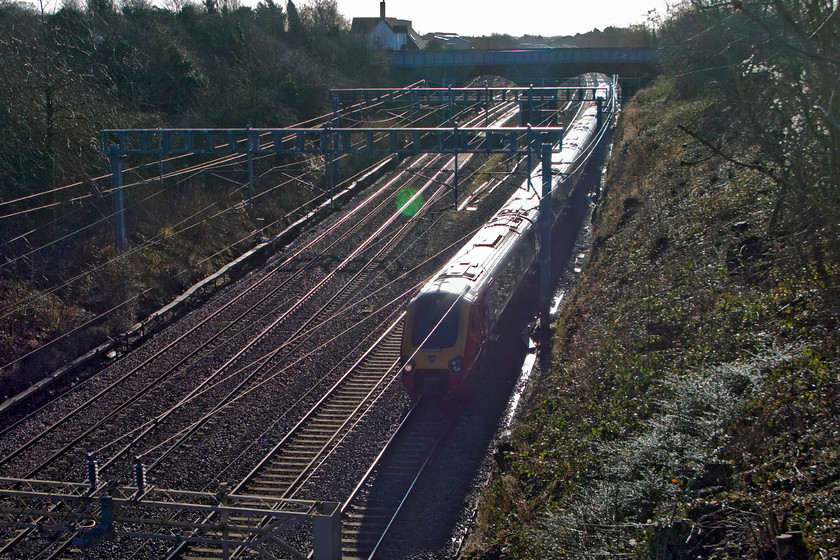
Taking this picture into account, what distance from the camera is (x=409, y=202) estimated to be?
25562mm

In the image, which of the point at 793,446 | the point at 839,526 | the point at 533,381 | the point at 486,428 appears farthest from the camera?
the point at 533,381

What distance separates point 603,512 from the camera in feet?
23.4

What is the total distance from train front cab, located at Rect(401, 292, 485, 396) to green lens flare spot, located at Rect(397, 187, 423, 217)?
1213 centimetres

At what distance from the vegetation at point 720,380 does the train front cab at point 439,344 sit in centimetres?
132

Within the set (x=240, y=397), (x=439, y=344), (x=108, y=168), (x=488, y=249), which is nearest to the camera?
(x=439, y=344)

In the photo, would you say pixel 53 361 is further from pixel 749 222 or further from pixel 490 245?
pixel 749 222

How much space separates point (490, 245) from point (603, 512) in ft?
27.2

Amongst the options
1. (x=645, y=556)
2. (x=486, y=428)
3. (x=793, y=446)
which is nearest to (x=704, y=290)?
(x=486, y=428)

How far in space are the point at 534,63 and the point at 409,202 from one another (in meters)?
19.8

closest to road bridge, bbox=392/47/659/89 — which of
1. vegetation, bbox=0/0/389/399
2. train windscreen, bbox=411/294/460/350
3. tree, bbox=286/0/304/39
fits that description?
tree, bbox=286/0/304/39

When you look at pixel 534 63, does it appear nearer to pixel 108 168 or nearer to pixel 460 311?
pixel 108 168

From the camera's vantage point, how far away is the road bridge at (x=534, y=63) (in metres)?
41.4

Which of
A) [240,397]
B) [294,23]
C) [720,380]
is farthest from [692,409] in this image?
[294,23]

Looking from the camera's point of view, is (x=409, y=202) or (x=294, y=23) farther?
(x=294, y=23)
